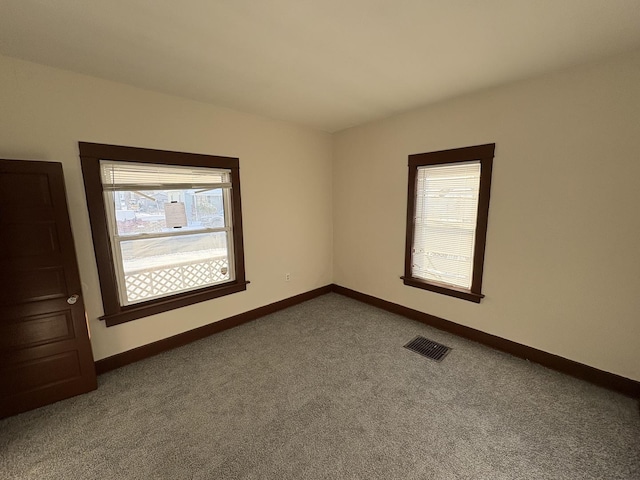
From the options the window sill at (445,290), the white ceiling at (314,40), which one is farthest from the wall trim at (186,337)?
the white ceiling at (314,40)

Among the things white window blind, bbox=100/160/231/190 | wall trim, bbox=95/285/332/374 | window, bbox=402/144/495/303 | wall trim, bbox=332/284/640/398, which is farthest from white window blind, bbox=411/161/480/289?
white window blind, bbox=100/160/231/190

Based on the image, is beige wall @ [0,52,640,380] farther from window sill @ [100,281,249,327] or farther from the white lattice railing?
the white lattice railing

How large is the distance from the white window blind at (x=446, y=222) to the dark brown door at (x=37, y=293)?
3.37 m

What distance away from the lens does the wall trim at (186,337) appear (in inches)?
92.0

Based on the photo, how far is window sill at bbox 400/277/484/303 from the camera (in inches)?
106

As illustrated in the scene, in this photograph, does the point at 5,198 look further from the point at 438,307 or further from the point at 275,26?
the point at 438,307

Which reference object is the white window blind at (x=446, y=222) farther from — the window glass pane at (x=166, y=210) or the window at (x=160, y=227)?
the window glass pane at (x=166, y=210)

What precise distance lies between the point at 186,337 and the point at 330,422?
1849mm

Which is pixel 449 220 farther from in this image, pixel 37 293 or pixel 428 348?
pixel 37 293

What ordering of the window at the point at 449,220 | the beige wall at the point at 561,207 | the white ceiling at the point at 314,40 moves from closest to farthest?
the white ceiling at the point at 314,40 → the beige wall at the point at 561,207 → the window at the point at 449,220

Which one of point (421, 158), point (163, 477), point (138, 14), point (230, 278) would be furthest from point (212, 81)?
point (163, 477)

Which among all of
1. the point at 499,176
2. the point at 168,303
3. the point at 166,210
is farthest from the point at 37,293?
the point at 499,176

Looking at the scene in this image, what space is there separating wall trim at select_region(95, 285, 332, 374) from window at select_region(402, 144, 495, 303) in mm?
1783

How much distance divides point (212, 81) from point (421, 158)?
2284 millimetres
